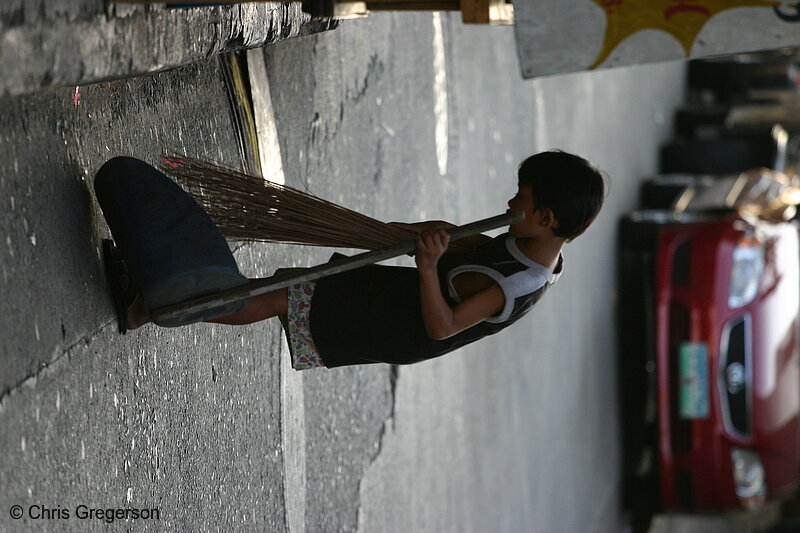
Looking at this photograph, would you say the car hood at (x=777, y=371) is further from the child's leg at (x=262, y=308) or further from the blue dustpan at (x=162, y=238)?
the blue dustpan at (x=162, y=238)

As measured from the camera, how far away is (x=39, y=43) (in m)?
1.71

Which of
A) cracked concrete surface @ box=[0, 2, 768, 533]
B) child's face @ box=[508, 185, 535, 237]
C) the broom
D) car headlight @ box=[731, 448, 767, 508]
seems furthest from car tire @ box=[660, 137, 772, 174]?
the broom

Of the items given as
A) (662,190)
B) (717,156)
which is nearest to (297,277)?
(662,190)

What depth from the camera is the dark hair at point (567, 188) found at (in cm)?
241

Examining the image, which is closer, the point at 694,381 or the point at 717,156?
the point at 694,381

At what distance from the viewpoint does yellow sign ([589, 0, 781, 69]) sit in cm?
228

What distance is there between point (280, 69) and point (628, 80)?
250 inches

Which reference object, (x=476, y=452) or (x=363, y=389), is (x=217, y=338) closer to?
(x=363, y=389)

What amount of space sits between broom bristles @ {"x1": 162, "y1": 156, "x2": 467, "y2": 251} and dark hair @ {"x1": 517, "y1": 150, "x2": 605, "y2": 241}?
33cm

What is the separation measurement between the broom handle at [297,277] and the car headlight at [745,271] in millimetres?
5015

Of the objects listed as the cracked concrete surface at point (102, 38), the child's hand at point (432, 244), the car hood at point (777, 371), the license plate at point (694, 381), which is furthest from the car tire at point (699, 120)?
the child's hand at point (432, 244)

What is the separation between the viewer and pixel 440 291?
7.84 ft

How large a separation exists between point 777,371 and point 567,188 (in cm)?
515

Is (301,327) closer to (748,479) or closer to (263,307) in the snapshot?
(263,307)
